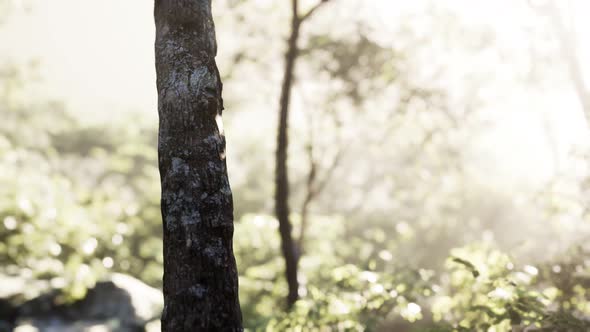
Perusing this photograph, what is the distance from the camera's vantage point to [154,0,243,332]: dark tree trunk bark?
307 cm

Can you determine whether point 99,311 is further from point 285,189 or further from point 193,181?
point 193,181

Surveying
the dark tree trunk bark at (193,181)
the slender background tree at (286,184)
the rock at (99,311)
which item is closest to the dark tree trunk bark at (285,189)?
the slender background tree at (286,184)

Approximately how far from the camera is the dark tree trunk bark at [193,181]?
3.07 m

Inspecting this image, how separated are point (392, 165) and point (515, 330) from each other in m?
34.5

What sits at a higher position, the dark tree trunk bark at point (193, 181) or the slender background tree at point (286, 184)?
the slender background tree at point (286, 184)

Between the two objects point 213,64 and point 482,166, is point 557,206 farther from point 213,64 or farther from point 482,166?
point 482,166

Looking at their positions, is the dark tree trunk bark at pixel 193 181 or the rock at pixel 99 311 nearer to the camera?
the dark tree trunk bark at pixel 193 181

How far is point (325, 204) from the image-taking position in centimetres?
4356

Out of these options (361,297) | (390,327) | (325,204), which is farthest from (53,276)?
(325,204)

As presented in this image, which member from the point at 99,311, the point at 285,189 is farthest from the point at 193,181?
the point at 99,311

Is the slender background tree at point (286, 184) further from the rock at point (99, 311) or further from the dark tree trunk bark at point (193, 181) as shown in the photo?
the dark tree trunk bark at point (193, 181)

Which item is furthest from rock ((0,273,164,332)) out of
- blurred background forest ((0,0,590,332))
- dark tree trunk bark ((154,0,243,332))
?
dark tree trunk bark ((154,0,243,332))

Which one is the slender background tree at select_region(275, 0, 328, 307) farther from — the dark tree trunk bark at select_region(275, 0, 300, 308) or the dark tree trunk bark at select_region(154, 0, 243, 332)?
the dark tree trunk bark at select_region(154, 0, 243, 332)

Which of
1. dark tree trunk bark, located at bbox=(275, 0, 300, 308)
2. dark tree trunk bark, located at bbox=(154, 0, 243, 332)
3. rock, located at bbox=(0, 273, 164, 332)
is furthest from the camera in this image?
rock, located at bbox=(0, 273, 164, 332)
